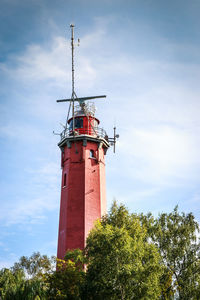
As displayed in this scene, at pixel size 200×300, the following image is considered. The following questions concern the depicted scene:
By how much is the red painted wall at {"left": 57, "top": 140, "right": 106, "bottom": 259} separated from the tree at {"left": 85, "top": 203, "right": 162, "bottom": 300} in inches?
310

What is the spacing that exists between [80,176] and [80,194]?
2.32 metres

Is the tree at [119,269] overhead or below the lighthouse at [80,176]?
below

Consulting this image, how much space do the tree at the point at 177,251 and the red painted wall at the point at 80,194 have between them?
19.7 feet

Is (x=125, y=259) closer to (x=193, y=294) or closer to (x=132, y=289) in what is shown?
(x=132, y=289)

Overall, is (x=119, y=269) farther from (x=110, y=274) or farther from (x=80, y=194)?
(x=80, y=194)

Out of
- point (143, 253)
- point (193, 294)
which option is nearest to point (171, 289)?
point (193, 294)

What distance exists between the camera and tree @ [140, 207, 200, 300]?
3294 centimetres

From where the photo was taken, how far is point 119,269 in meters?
25.4

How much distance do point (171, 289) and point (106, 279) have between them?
10844 millimetres

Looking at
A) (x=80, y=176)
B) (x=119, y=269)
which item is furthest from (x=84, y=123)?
(x=119, y=269)

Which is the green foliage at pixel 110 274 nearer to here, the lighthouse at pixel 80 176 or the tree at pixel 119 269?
the tree at pixel 119 269

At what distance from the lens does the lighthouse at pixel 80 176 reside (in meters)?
36.2

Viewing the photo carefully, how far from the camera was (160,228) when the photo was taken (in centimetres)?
3603

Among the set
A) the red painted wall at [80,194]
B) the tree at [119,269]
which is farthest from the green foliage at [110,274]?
the red painted wall at [80,194]
